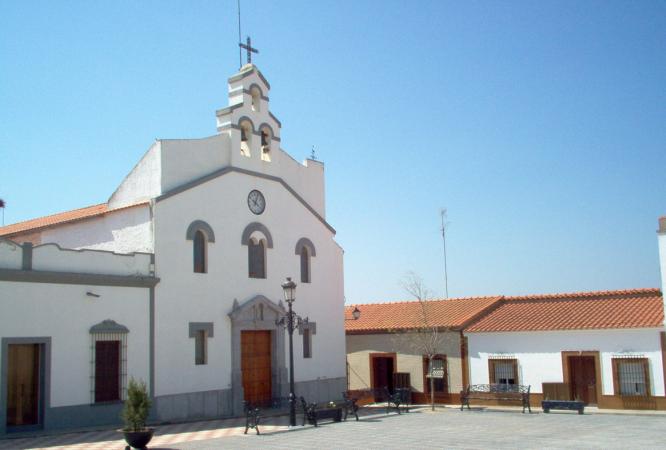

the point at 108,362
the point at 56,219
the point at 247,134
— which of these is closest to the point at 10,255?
the point at 108,362

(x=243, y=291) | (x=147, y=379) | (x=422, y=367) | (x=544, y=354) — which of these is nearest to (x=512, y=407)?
(x=544, y=354)

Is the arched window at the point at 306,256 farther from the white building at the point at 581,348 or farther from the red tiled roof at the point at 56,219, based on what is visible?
the red tiled roof at the point at 56,219

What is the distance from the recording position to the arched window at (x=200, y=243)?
Result: 76.5 ft

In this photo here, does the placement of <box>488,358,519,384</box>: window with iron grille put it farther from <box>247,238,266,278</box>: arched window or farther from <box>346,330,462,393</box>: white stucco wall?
<box>247,238,266,278</box>: arched window

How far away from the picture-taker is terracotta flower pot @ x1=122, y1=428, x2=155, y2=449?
15680mm

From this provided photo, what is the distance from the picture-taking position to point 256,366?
25109 millimetres

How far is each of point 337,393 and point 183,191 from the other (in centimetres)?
1036

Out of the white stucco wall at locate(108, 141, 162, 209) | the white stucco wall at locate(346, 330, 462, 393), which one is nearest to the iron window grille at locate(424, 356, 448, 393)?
the white stucco wall at locate(346, 330, 462, 393)

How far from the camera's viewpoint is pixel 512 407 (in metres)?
25.5

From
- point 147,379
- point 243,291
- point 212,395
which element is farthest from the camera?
point 243,291

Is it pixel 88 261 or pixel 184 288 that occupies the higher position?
pixel 88 261

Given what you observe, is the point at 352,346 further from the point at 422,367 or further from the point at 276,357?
the point at 276,357

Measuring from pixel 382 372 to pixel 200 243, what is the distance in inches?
431

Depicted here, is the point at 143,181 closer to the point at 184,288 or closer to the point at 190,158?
the point at 190,158
